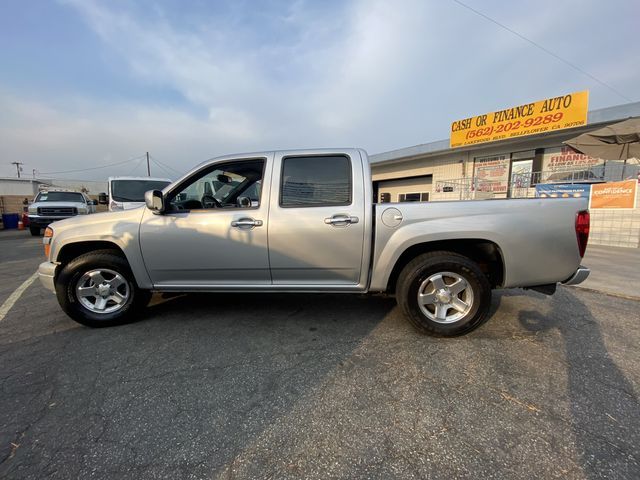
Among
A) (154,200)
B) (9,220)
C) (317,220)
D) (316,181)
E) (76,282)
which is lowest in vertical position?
(9,220)

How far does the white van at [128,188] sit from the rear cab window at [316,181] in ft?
24.3

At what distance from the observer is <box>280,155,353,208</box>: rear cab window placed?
10.3ft

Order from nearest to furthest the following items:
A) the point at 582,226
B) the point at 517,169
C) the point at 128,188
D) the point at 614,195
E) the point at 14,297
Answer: the point at 582,226
the point at 14,297
the point at 614,195
the point at 128,188
the point at 517,169

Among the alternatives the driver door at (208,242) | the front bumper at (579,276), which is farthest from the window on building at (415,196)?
the driver door at (208,242)

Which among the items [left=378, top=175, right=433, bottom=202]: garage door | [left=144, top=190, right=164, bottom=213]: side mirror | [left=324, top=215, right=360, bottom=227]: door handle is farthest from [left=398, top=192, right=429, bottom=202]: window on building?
[left=144, top=190, right=164, bottom=213]: side mirror

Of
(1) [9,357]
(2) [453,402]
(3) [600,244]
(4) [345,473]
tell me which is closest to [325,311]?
(2) [453,402]

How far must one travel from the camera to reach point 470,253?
129 inches

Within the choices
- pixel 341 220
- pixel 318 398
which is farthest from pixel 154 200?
pixel 318 398

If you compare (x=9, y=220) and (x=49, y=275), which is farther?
(x=9, y=220)

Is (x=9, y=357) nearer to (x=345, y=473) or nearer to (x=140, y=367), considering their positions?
(x=140, y=367)

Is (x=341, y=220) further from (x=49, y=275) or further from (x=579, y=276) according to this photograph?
(x=49, y=275)

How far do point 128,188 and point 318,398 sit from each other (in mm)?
9586

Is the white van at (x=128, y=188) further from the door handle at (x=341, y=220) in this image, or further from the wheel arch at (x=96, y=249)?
the door handle at (x=341, y=220)

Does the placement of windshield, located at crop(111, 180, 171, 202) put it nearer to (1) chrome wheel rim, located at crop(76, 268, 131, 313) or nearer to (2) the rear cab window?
(1) chrome wheel rim, located at crop(76, 268, 131, 313)
